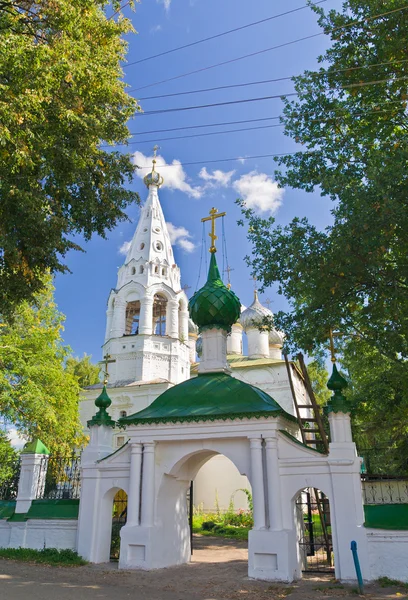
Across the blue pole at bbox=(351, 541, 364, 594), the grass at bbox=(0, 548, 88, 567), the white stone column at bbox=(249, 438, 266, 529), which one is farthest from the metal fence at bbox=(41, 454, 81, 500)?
the blue pole at bbox=(351, 541, 364, 594)

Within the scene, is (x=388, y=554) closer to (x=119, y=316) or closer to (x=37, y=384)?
(x=37, y=384)

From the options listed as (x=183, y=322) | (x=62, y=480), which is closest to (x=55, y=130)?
(x=62, y=480)

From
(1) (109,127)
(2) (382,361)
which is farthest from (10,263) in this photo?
(2) (382,361)

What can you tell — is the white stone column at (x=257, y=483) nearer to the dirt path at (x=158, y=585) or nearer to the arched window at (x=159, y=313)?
the dirt path at (x=158, y=585)

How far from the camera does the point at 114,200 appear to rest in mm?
9336

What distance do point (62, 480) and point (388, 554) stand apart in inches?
261

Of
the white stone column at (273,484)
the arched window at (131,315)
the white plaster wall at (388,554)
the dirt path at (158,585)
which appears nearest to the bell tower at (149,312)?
the arched window at (131,315)

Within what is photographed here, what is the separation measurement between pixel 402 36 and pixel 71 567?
1050 cm

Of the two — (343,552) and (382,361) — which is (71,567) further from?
(382,361)

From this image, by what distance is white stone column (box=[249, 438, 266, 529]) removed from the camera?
24.9ft

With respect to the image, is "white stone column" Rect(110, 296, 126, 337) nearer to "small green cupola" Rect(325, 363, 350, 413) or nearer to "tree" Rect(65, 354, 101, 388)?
"tree" Rect(65, 354, 101, 388)

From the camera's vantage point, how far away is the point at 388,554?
275 inches

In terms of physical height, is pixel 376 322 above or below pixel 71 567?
above

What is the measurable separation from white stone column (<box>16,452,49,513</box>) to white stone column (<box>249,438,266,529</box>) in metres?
4.83
